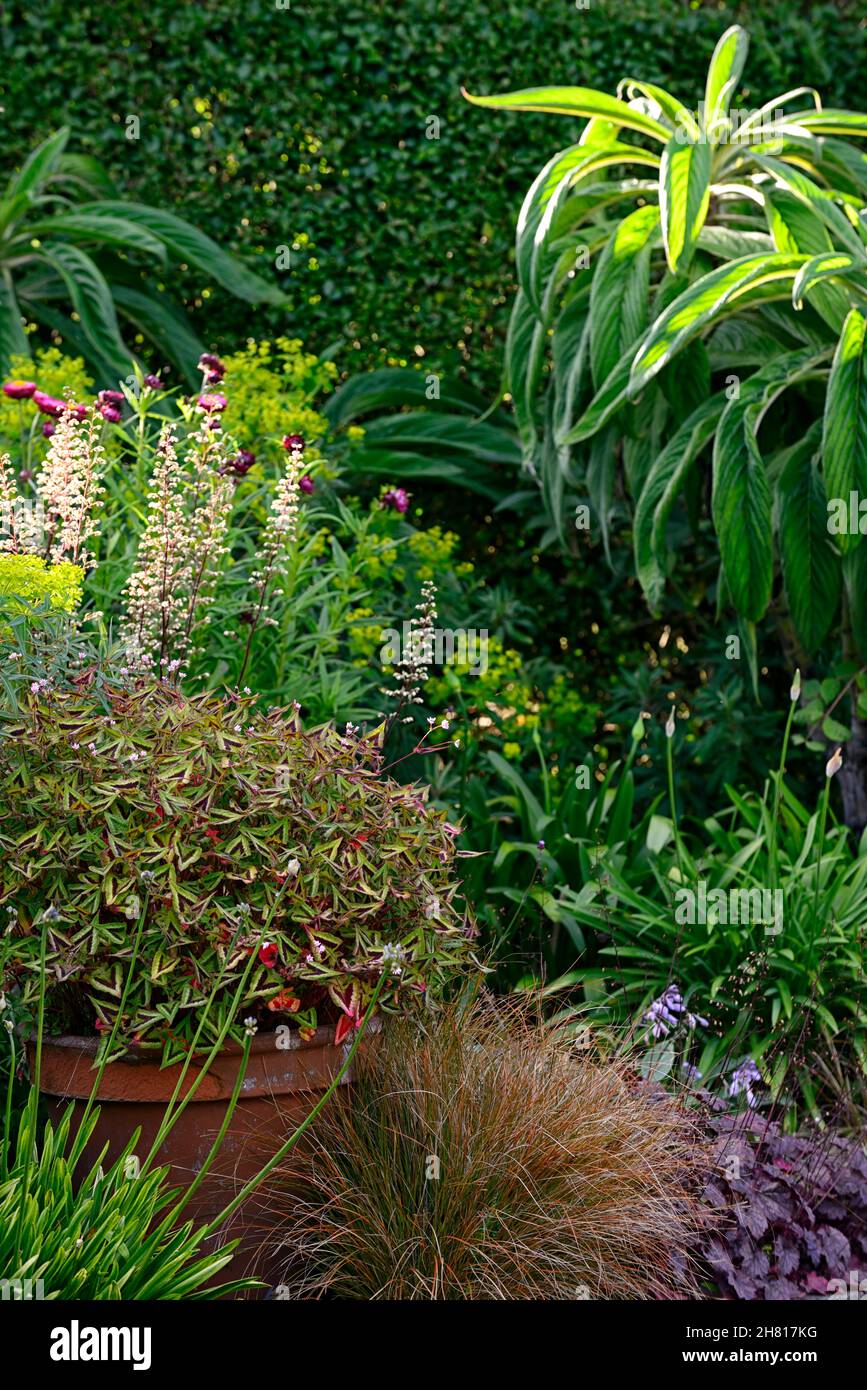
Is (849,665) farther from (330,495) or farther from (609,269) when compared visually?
(330,495)

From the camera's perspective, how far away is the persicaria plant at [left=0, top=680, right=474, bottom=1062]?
7.27 feet

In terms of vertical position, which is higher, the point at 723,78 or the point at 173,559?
the point at 723,78

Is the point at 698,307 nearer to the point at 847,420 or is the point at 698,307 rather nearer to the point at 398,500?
the point at 847,420

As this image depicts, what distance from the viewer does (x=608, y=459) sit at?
13.8 ft

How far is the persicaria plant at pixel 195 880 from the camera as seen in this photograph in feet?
7.27

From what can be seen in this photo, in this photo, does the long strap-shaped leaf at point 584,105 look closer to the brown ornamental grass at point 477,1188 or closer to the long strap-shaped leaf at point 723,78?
the long strap-shaped leaf at point 723,78

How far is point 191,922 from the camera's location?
219 cm

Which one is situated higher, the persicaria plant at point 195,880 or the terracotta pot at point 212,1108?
the persicaria plant at point 195,880

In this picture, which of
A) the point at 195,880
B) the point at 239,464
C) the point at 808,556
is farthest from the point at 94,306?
the point at 195,880

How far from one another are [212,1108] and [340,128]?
4.07 meters

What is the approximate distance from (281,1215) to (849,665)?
2.45m

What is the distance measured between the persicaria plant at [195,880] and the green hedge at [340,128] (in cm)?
313

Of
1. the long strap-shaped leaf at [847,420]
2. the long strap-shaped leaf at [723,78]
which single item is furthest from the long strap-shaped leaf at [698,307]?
the long strap-shaped leaf at [723,78]
